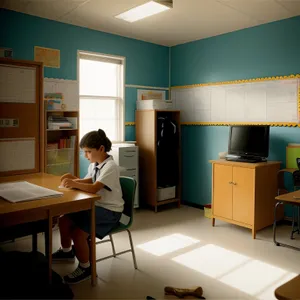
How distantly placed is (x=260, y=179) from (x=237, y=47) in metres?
1.97

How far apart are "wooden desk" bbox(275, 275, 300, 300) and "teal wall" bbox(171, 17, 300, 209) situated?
3312 mm

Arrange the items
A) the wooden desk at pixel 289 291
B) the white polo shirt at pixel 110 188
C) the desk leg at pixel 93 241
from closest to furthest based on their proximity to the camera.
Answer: the wooden desk at pixel 289 291 < the desk leg at pixel 93 241 < the white polo shirt at pixel 110 188

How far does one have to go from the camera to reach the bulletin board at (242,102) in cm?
443

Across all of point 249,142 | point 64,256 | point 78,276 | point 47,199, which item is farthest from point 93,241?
point 249,142

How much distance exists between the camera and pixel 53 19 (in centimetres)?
451

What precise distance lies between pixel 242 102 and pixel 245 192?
141 centimetres

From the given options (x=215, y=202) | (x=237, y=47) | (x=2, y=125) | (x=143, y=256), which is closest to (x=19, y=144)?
(x=2, y=125)

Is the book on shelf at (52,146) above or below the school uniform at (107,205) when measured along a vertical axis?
above

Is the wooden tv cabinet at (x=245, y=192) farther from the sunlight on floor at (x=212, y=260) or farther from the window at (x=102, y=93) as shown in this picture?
the window at (x=102, y=93)

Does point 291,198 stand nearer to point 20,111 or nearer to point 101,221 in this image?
point 101,221

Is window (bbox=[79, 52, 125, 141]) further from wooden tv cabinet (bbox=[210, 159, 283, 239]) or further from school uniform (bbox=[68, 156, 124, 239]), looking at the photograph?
school uniform (bbox=[68, 156, 124, 239])

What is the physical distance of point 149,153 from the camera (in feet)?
17.4

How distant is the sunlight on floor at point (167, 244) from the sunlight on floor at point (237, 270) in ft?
0.65

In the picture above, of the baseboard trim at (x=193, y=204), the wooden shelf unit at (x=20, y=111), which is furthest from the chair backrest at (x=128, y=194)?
the baseboard trim at (x=193, y=204)
